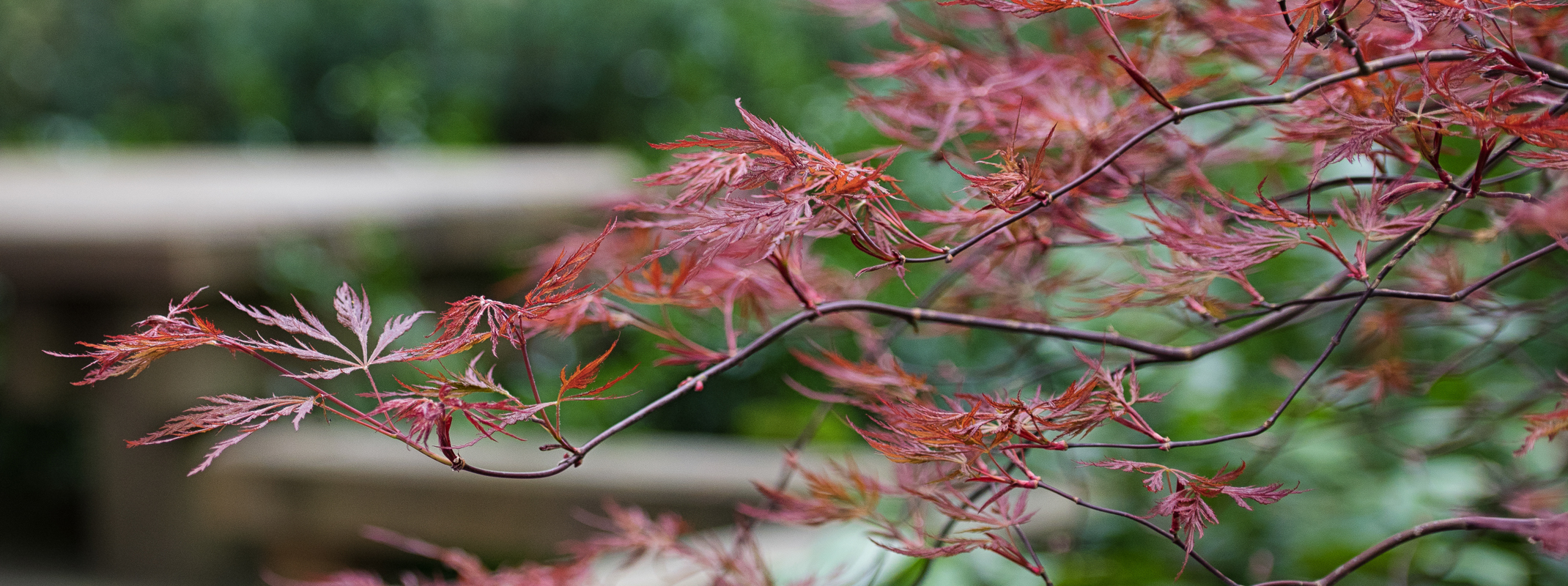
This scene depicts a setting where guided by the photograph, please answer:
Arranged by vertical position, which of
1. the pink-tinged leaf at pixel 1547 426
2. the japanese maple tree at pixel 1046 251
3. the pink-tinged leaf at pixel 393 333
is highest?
the pink-tinged leaf at pixel 393 333

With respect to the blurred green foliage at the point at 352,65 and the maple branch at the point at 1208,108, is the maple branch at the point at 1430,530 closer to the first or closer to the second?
the maple branch at the point at 1208,108

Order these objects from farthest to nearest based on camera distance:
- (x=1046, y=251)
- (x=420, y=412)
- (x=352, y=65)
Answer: (x=352, y=65) → (x=1046, y=251) → (x=420, y=412)

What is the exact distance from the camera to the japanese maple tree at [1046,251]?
1.21ft

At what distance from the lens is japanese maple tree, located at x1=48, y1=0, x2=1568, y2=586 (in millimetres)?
368

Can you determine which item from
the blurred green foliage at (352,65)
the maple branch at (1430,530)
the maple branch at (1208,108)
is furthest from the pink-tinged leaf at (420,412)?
the blurred green foliage at (352,65)

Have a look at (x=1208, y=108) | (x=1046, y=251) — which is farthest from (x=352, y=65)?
(x=1208, y=108)

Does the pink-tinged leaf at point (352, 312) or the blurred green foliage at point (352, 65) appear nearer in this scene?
the pink-tinged leaf at point (352, 312)

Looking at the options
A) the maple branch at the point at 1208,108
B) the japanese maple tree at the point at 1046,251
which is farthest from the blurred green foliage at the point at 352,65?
the maple branch at the point at 1208,108

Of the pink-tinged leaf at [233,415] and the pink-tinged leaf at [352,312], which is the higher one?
the pink-tinged leaf at [352,312]

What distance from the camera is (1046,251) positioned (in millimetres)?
540

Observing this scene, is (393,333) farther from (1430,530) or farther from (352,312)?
(1430,530)

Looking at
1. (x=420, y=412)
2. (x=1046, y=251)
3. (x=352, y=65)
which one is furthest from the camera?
(x=352, y=65)

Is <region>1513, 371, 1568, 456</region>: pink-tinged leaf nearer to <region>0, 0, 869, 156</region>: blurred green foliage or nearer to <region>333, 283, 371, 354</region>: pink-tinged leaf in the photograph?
<region>333, 283, 371, 354</region>: pink-tinged leaf

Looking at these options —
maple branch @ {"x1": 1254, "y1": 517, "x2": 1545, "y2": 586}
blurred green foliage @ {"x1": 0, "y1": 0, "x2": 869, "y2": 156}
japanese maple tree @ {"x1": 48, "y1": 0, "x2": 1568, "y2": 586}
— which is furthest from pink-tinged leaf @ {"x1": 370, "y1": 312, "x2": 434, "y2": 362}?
blurred green foliage @ {"x1": 0, "y1": 0, "x2": 869, "y2": 156}
